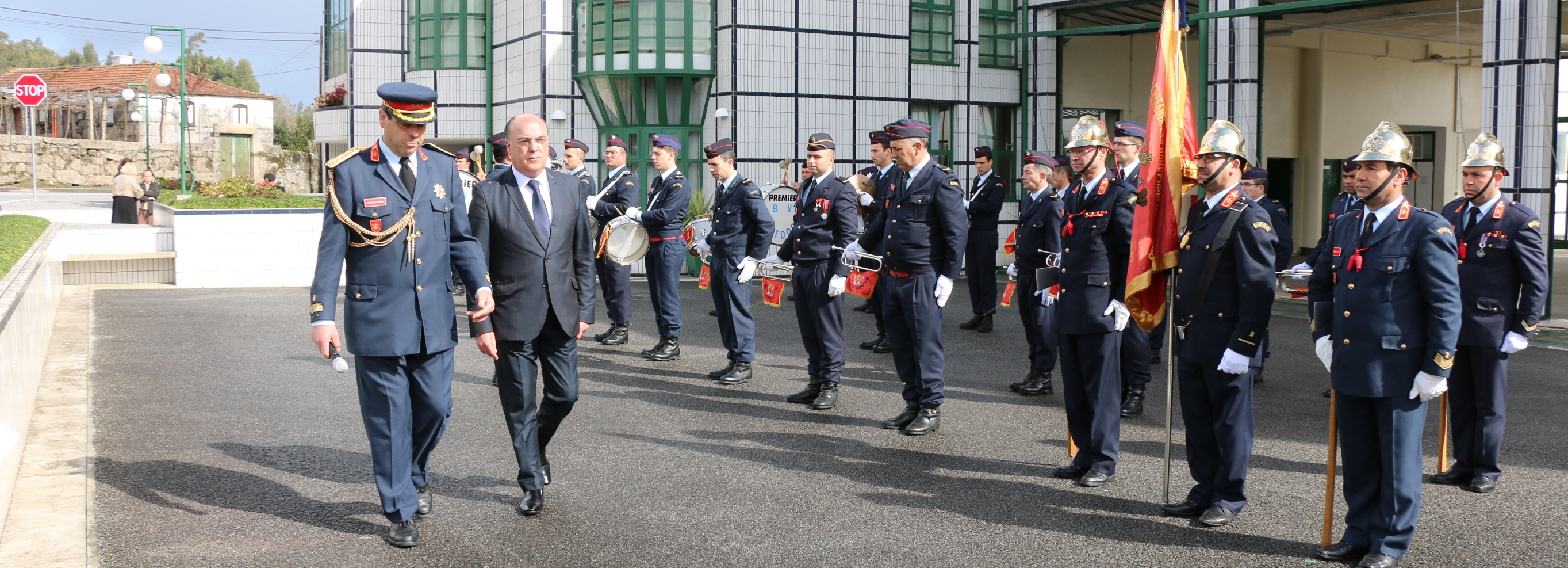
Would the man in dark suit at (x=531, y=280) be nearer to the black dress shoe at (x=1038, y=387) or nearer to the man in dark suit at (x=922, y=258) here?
the man in dark suit at (x=922, y=258)

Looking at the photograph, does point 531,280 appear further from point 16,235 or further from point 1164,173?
point 16,235

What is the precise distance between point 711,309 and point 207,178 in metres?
37.0

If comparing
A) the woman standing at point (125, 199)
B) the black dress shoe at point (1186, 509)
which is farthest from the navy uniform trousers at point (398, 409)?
the woman standing at point (125, 199)

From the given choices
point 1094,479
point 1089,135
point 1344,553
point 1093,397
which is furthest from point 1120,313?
point 1344,553

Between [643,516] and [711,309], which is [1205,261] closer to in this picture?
[643,516]

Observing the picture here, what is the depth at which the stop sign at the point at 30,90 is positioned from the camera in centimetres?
2755

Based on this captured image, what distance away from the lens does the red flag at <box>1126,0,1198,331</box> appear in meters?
5.09

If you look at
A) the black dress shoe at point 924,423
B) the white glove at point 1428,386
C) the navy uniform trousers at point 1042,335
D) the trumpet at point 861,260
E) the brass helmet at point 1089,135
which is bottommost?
the black dress shoe at point 924,423

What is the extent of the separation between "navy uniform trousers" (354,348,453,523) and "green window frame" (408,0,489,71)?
17.5 m

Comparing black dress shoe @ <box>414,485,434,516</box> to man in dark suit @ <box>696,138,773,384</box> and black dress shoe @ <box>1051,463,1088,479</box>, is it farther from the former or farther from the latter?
man in dark suit @ <box>696,138,773,384</box>

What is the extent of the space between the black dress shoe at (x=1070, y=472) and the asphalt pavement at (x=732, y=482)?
8cm

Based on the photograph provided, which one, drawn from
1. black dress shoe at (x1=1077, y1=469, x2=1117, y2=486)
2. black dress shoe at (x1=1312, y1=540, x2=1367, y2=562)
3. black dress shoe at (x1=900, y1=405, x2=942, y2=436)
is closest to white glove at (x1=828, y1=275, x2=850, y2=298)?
black dress shoe at (x1=900, y1=405, x2=942, y2=436)

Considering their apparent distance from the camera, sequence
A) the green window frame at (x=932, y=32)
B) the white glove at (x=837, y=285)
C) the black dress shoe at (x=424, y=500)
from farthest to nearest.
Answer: the green window frame at (x=932, y=32), the white glove at (x=837, y=285), the black dress shoe at (x=424, y=500)

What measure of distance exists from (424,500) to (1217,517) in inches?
132
